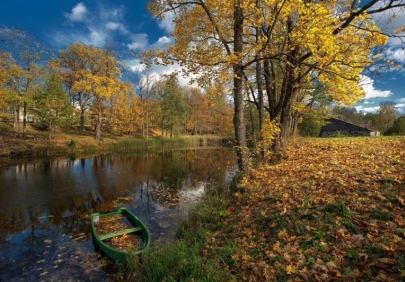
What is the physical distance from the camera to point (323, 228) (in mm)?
4117

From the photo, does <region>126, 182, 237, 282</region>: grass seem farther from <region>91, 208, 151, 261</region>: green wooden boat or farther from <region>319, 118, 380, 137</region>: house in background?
<region>319, 118, 380, 137</region>: house in background

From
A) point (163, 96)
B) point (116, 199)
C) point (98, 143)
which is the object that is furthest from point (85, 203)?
point (163, 96)

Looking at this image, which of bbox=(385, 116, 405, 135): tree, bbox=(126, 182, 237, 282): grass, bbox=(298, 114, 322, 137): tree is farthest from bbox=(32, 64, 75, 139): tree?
bbox=(385, 116, 405, 135): tree

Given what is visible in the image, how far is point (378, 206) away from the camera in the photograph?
13.8ft

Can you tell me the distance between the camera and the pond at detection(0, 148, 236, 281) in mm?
5312

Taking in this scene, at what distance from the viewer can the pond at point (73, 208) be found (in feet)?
17.4

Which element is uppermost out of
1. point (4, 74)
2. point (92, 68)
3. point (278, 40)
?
point (92, 68)

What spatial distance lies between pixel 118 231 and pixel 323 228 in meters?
5.15

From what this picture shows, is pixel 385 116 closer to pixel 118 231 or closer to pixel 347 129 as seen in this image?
pixel 347 129

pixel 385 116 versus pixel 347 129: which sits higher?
pixel 385 116

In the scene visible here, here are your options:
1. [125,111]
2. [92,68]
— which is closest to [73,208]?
[92,68]

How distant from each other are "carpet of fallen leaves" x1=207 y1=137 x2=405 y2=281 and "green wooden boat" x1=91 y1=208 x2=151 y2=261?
1.86 metres

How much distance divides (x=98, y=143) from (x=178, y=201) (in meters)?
24.2

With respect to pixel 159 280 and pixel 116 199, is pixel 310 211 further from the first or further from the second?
pixel 116 199
